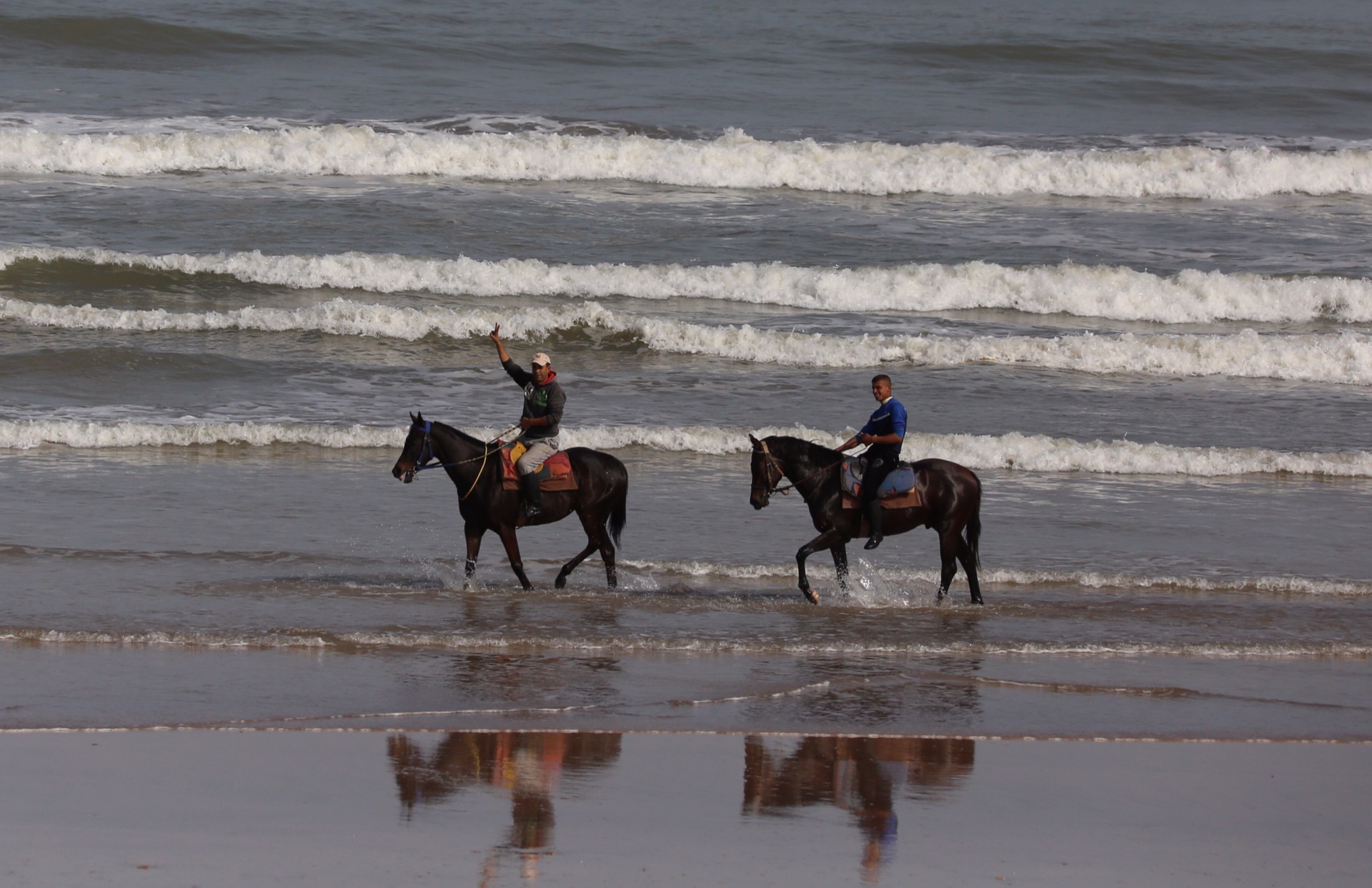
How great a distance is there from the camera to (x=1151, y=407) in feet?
65.2

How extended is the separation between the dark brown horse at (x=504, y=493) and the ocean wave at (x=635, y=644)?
190 cm

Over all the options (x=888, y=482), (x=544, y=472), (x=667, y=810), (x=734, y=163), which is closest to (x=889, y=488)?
(x=888, y=482)

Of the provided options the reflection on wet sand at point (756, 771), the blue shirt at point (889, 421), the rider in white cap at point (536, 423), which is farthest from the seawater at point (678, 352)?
the blue shirt at point (889, 421)

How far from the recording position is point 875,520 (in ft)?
41.6

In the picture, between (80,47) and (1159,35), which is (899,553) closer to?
(80,47)

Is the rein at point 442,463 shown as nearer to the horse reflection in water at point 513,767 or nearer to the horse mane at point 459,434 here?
the horse mane at point 459,434

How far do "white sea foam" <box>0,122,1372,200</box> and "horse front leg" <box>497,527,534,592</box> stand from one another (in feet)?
62.8

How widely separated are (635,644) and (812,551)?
232 cm

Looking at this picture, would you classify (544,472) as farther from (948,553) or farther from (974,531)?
(974,531)

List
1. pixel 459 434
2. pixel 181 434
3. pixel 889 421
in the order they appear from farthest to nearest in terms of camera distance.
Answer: pixel 181 434, pixel 459 434, pixel 889 421

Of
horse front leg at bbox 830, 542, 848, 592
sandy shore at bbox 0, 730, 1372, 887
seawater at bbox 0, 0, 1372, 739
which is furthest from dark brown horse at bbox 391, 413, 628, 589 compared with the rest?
sandy shore at bbox 0, 730, 1372, 887

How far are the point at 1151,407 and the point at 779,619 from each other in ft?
32.4

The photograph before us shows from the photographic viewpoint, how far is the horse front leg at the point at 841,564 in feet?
41.6

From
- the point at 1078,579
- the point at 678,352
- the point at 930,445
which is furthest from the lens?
the point at 678,352
